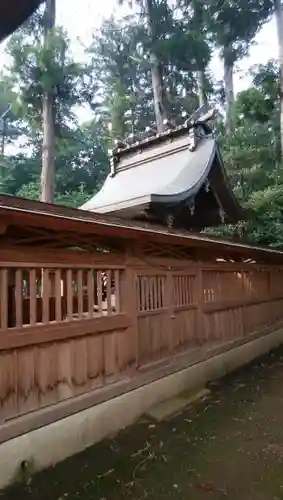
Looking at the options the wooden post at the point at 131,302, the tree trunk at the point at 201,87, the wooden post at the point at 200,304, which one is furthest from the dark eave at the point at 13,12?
the tree trunk at the point at 201,87

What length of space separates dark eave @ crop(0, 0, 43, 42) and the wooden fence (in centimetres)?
202

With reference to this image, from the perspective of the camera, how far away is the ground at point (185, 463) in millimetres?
3725

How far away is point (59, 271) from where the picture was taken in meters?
4.62

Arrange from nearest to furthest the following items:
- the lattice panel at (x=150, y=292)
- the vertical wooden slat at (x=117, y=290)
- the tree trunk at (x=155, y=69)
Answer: the vertical wooden slat at (x=117, y=290)
the lattice panel at (x=150, y=292)
the tree trunk at (x=155, y=69)

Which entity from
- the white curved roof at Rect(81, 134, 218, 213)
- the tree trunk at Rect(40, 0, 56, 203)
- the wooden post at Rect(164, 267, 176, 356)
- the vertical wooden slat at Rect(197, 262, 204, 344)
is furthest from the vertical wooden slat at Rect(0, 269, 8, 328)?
the tree trunk at Rect(40, 0, 56, 203)

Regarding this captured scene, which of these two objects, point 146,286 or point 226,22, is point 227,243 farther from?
point 226,22

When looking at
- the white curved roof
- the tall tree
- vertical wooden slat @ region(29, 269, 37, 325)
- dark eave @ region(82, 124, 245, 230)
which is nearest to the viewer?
vertical wooden slat @ region(29, 269, 37, 325)

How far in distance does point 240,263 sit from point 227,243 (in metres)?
2.11

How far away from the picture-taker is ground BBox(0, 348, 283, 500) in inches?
147

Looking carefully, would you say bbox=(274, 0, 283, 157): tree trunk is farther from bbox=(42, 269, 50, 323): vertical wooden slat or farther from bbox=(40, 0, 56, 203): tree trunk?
bbox=(42, 269, 50, 323): vertical wooden slat

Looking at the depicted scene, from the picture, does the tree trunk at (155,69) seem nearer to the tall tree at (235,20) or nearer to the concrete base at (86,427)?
the tall tree at (235,20)

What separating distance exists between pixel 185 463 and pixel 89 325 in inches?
73.8

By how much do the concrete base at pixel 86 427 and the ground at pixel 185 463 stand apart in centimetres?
12

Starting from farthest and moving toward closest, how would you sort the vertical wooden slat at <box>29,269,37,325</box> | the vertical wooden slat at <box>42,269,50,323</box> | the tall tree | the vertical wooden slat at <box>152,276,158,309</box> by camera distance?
the tall tree, the vertical wooden slat at <box>152,276,158,309</box>, the vertical wooden slat at <box>42,269,50,323</box>, the vertical wooden slat at <box>29,269,37,325</box>
